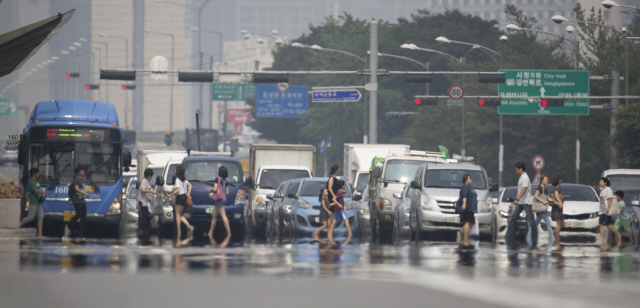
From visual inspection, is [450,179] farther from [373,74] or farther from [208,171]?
[373,74]

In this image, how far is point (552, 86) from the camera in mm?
40188

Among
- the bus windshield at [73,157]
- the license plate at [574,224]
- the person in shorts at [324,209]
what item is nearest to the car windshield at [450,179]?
the license plate at [574,224]

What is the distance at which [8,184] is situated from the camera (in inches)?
929

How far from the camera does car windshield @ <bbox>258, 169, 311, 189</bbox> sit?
28.0 meters

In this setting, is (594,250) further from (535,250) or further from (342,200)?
(342,200)

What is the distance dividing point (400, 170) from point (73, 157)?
815 centimetres

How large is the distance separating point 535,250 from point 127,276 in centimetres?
872

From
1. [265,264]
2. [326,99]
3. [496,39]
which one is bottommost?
[265,264]

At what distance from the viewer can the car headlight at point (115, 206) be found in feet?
75.2

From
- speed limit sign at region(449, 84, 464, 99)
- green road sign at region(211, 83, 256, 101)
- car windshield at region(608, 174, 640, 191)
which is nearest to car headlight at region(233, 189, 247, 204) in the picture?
car windshield at region(608, 174, 640, 191)

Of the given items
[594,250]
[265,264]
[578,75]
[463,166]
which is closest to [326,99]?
[578,75]

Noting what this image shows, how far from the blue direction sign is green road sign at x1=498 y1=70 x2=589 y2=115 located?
5.98 meters

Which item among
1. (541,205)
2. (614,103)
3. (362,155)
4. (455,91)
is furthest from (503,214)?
(455,91)

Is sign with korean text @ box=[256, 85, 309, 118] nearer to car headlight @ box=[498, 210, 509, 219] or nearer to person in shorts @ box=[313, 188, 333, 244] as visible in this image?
car headlight @ box=[498, 210, 509, 219]
